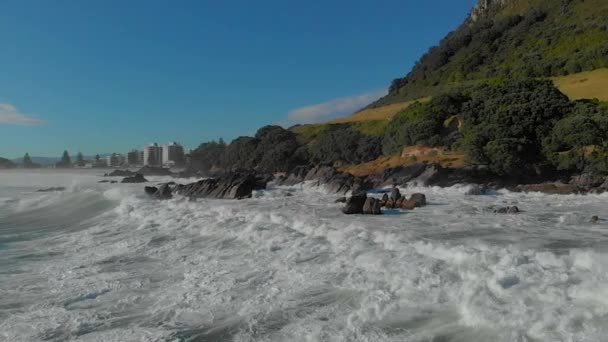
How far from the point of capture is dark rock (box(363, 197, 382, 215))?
679 inches

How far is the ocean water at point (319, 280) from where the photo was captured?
629cm

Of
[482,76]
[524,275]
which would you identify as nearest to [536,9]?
[482,76]

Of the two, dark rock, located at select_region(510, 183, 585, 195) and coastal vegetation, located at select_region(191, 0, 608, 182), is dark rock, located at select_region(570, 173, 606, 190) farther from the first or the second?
coastal vegetation, located at select_region(191, 0, 608, 182)

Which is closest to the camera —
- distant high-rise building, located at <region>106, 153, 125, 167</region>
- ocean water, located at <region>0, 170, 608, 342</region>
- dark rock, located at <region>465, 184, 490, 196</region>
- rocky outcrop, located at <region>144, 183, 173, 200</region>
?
ocean water, located at <region>0, 170, 608, 342</region>

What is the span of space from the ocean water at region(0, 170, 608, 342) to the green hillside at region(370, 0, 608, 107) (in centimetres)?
3495

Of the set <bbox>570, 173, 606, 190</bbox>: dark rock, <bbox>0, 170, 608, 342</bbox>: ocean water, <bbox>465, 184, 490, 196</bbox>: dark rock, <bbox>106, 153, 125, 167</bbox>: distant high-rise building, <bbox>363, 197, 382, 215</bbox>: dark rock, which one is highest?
<bbox>106, 153, 125, 167</bbox>: distant high-rise building

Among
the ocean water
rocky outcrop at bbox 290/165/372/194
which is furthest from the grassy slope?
the ocean water

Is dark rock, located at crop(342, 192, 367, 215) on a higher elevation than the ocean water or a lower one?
higher

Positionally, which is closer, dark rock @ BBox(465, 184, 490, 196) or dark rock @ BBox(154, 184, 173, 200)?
dark rock @ BBox(465, 184, 490, 196)

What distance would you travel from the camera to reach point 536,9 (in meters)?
71.2

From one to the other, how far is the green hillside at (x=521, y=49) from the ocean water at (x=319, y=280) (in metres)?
34.9

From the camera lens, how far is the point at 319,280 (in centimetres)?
850

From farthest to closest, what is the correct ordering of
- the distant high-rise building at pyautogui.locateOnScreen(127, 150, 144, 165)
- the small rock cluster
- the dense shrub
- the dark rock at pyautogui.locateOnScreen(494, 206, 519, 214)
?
1. the distant high-rise building at pyautogui.locateOnScreen(127, 150, 144, 165)
2. the dense shrub
3. the small rock cluster
4. the dark rock at pyautogui.locateOnScreen(494, 206, 519, 214)

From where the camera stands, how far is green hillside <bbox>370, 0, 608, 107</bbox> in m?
48.3
